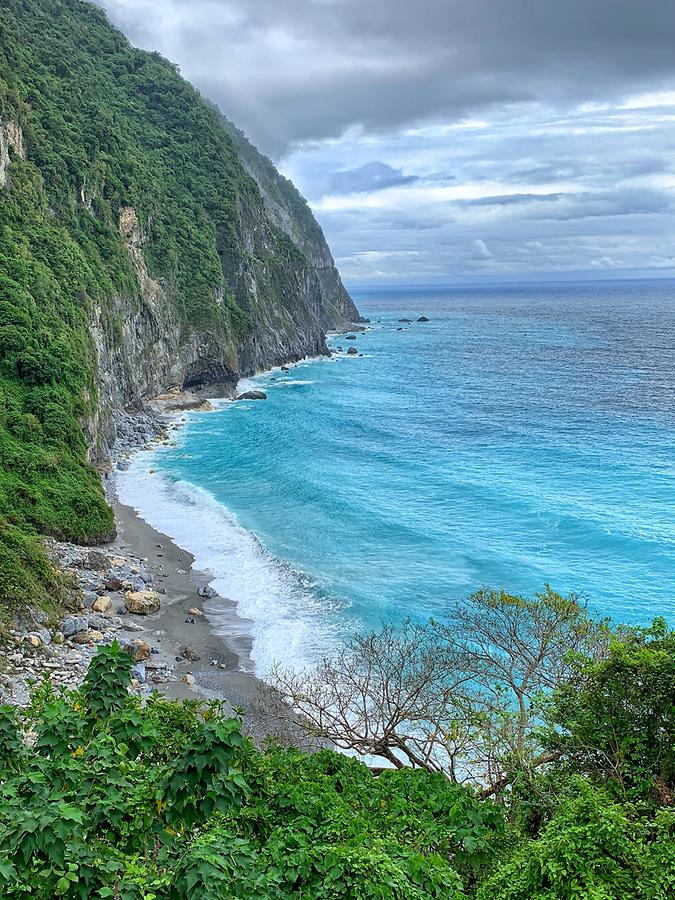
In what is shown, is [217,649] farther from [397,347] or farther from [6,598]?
[397,347]

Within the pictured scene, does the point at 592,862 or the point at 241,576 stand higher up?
the point at 592,862

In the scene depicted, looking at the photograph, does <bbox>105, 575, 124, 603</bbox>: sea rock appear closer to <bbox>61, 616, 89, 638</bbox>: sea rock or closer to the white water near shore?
the white water near shore

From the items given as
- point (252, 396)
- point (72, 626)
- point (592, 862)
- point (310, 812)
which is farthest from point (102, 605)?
point (252, 396)

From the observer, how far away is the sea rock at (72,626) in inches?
1012

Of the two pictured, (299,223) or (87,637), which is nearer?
(87,637)

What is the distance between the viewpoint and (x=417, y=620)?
102 feet

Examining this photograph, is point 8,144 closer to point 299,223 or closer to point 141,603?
point 141,603

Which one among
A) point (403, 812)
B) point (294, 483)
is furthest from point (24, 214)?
point (403, 812)

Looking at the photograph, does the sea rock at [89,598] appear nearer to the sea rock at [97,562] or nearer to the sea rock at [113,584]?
the sea rock at [113,584]

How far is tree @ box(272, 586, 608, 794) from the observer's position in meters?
16.3

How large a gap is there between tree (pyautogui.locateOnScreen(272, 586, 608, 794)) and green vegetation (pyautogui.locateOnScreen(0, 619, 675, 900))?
1.90 metres

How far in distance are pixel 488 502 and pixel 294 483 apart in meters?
14.5

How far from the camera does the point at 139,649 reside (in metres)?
26.3

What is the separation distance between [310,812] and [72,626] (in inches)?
728
